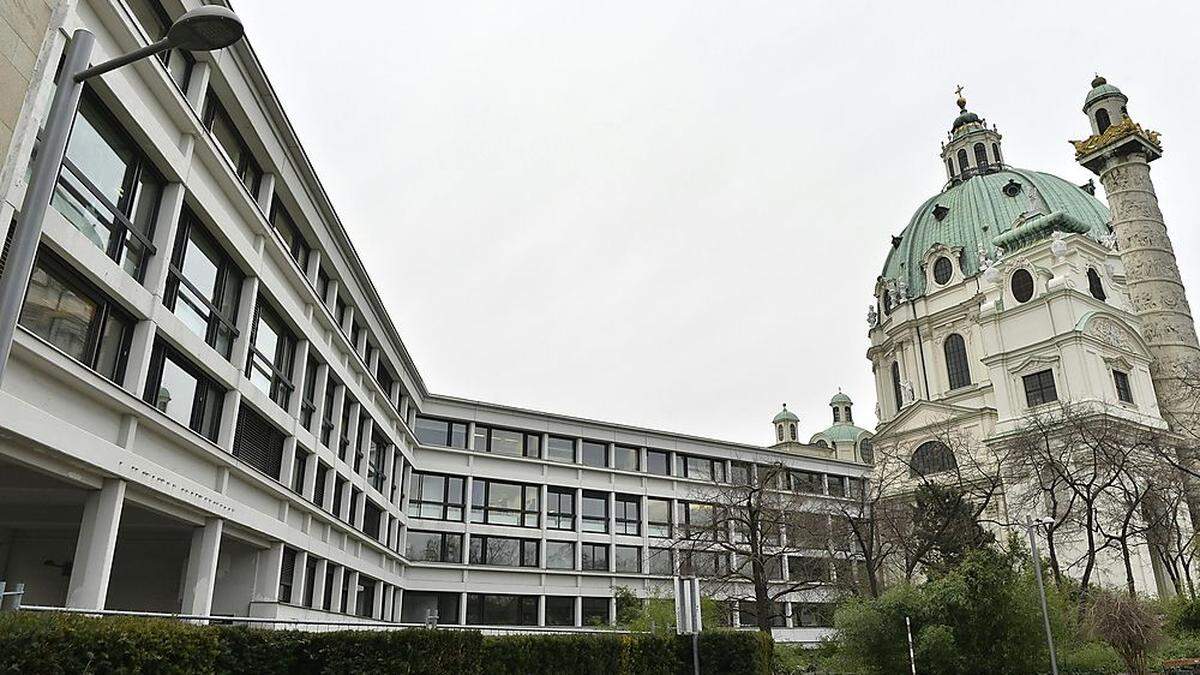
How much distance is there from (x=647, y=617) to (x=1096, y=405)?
38074mm

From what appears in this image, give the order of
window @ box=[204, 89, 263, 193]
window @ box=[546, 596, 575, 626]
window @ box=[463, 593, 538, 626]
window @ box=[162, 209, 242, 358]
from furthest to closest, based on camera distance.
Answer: window @ box=[546, 596, 575, 626]
window @ box=[463, 593, 538, 626]
window @ box=[204, 89, 263, 193]
window @ box=[162, 209, 242, 358]

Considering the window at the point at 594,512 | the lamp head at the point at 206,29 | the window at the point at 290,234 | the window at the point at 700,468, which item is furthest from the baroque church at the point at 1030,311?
the lamp head at the point at 206,29

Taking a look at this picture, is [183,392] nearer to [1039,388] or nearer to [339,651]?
[339,651]

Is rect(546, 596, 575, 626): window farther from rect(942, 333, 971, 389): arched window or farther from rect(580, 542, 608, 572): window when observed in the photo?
rect(942, 333, 971, 389): arched window

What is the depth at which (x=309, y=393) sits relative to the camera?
960 inches

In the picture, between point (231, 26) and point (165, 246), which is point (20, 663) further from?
point (165, 246)

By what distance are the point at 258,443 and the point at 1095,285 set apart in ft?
223

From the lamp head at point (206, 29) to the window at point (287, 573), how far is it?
1740 cm

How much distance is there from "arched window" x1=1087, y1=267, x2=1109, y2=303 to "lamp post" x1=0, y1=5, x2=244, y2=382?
7314 centimetres

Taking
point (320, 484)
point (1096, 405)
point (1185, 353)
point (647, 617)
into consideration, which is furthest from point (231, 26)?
point (1185, 353)

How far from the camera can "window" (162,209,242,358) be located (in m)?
16.2

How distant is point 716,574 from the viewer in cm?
4269

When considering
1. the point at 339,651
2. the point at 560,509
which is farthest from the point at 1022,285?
the point at 339,651

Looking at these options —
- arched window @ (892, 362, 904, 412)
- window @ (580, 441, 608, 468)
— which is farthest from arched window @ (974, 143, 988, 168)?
window @ (580, 441, 608, 468)
